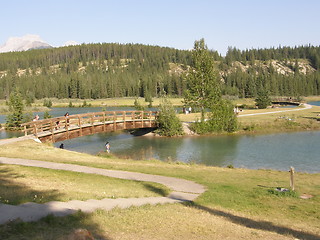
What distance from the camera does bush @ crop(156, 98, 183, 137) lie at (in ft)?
167

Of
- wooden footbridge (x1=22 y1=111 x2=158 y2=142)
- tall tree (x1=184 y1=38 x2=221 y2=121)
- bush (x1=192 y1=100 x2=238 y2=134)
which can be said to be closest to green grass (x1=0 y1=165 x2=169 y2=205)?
wooden footbridge (x1=22 y1=111 x2=158 y2=142)

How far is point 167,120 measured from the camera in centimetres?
5097

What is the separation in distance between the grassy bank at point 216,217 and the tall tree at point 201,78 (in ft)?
124

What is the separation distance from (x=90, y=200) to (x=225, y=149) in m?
30.3

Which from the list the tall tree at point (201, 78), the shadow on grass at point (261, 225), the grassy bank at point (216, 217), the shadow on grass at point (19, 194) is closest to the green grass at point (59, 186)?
the shadow on grass at point (19, 194)

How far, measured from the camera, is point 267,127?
2222 inches

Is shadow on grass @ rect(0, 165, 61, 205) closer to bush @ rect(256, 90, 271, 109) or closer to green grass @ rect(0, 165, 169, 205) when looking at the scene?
green grass @ rect(0, 165, 169, 205)

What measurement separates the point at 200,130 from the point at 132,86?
12227 centimetres

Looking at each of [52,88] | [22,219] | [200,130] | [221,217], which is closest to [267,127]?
[200,130]

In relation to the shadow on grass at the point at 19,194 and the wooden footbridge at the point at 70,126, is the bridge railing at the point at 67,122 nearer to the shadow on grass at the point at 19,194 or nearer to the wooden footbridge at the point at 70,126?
the wooden footbridge at the point at 70,126


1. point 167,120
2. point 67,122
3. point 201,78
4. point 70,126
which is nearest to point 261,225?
point 67,122

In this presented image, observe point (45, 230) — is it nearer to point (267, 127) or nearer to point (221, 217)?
point (221, 217)

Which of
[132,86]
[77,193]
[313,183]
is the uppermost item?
[132,86]

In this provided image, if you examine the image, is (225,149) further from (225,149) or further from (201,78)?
(201,78)
